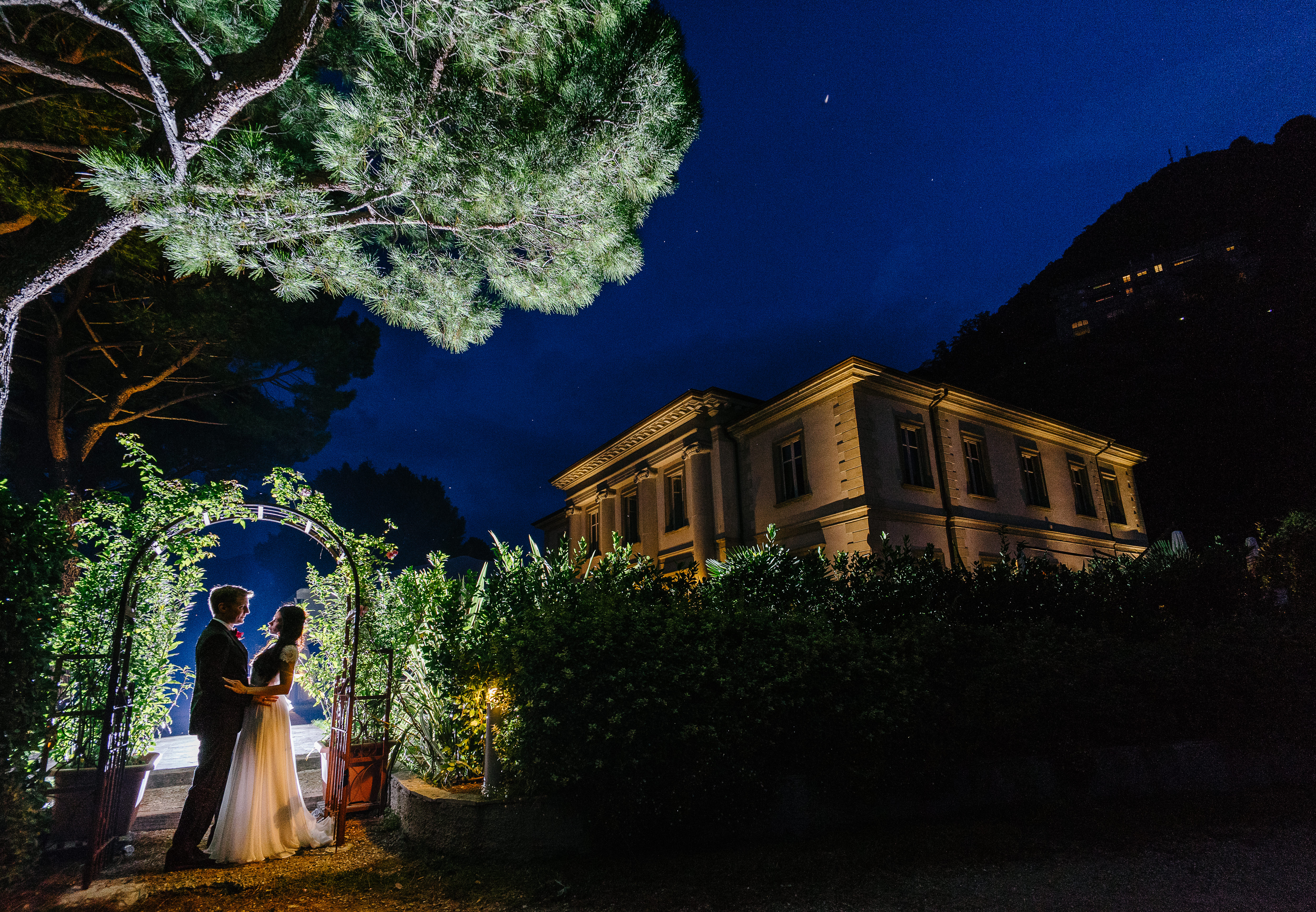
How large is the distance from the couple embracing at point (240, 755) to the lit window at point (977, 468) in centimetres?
1851

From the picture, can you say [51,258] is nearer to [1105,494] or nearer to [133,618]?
[133,618]

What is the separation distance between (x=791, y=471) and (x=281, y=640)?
15.5 metres

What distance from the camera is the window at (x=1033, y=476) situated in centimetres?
2038

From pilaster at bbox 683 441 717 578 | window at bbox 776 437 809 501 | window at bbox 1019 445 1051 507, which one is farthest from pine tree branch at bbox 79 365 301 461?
window at bbox 1019 445 1051 507

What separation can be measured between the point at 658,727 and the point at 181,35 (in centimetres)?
665

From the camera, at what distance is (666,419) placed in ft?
71.1

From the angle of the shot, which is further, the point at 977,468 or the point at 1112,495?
the point at 1112,495

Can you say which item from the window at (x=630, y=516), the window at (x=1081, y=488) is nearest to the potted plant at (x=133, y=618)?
the window at (x=630, y=516)

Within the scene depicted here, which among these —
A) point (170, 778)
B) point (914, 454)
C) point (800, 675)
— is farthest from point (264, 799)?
point (914, 454)

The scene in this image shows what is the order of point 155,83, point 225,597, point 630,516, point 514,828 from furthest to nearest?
point 630,516
point 225,597
point 155,83
point 514,828

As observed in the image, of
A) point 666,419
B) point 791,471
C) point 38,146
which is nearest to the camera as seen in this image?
point 38,146

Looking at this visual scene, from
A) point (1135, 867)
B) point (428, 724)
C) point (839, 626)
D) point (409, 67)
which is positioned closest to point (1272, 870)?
point (1135, 867)

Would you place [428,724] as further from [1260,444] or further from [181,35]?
[1260,444]

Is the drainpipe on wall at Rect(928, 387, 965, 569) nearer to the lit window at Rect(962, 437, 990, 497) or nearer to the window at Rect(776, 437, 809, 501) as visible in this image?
the lit window at Rect(962, 437, 990, 497)
